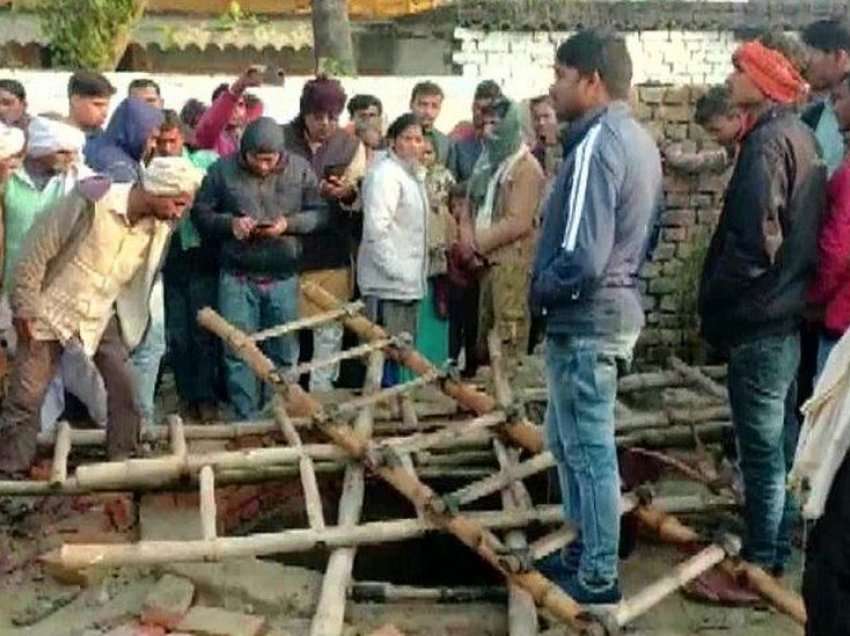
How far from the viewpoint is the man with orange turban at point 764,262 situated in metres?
4.58

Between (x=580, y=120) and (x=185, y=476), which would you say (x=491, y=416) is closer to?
(x=185, y=476)

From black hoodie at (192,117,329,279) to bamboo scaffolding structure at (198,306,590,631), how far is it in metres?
0.38

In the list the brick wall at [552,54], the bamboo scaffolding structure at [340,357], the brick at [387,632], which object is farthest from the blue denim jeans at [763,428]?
the brick wall at [552,54]

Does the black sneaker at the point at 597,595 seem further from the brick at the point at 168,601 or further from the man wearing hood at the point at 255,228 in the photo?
the man wearing hood at the point at 255,228

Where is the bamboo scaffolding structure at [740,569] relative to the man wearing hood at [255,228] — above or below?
below

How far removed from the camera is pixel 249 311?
6.84 m

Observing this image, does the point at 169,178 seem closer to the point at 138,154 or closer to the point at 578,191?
the point at 138,154

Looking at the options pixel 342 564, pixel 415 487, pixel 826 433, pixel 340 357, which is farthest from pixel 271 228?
pixel 826 433

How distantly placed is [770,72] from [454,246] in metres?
2.98

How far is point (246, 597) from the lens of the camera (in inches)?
185

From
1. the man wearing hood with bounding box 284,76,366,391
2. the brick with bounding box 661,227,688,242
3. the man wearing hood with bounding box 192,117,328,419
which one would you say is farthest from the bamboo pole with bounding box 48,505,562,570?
the brick with bounding box 661,227,688,242

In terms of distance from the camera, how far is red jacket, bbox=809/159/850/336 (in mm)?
4723

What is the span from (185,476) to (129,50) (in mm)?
13645

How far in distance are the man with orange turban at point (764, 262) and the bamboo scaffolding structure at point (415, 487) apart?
898mm
